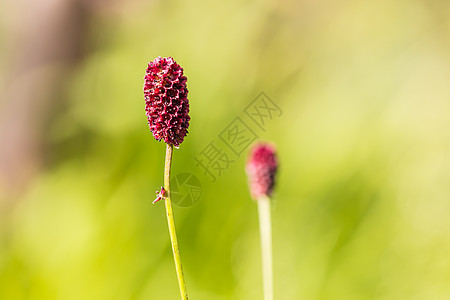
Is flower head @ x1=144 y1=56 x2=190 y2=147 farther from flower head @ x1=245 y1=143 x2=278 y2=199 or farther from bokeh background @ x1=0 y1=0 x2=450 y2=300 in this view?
bokeh background @ x1=0 y1=0 x2=450 y2=300

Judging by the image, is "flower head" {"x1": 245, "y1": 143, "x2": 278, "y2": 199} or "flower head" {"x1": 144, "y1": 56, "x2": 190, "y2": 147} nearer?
"flower head" {"x1": 144, "y1": 56, "x2": 190, "y2": 147}

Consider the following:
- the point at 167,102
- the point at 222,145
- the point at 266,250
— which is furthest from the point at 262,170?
the point at 222,145

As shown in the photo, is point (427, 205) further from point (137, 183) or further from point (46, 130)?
point (46, 130)

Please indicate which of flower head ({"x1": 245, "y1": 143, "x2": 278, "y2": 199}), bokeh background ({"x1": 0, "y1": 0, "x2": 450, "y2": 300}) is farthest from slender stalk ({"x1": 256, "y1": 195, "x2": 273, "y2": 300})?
bokeh background ({"x1": 0, "y1": 0, "x2": 450, "y2": 300})

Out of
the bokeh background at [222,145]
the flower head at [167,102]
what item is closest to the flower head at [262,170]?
the flower head at [167,102]

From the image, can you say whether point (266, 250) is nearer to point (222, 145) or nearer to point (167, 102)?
point (167, 102)
